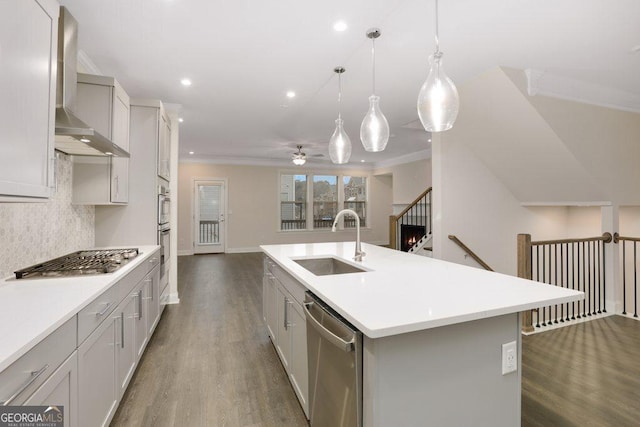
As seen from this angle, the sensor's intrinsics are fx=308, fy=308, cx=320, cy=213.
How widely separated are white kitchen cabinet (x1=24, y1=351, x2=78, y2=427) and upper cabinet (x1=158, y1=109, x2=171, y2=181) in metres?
2.56

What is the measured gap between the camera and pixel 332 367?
4.65 ft

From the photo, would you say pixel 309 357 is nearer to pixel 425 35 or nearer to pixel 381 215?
pixel 425 35

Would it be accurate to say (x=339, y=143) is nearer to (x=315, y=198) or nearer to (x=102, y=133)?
A: (x=102, y=133)

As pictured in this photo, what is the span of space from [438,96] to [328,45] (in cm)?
127

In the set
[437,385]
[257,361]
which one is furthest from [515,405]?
[257,361]

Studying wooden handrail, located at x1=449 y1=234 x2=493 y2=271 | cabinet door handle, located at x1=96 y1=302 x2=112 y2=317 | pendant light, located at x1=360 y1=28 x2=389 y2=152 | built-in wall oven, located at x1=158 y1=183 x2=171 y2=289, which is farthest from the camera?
wooden handrail, located at x1=449 y1=234 x2=493 y2=271

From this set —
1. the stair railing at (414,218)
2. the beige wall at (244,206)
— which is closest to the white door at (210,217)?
the beige wall at (244,206)

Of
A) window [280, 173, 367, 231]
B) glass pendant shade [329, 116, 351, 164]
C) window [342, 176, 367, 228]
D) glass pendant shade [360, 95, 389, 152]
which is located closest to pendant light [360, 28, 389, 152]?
glass pendant shade [360, 95, 389, 152]

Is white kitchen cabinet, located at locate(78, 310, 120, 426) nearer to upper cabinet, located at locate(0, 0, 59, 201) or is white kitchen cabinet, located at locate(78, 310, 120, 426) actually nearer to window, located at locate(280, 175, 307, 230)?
upper cabinet, located at locate(0, 0, 59, 201)

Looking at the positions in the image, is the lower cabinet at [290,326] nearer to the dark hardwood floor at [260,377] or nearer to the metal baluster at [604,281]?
the dark hardwood floor at [260,377]

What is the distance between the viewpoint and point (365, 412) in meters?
1.22

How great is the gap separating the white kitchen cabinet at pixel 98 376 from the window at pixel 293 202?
7.44 metres

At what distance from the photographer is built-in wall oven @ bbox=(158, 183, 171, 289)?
352cm

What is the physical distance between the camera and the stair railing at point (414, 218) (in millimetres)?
6438
